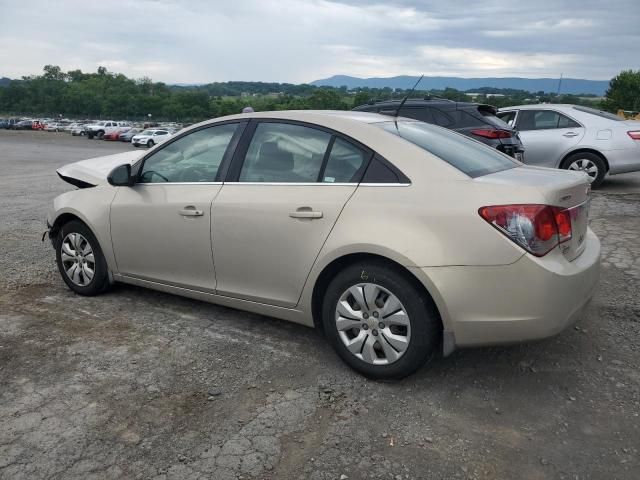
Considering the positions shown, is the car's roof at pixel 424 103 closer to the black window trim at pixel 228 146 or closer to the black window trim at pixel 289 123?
the black window trim at pixel 228 146

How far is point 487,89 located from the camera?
9172mm

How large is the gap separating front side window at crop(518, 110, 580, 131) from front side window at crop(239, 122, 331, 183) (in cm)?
787

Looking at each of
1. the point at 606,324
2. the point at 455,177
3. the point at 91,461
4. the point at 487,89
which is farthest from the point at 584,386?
the point at 487,89

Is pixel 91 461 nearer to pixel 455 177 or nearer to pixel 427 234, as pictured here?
pixel 427 234

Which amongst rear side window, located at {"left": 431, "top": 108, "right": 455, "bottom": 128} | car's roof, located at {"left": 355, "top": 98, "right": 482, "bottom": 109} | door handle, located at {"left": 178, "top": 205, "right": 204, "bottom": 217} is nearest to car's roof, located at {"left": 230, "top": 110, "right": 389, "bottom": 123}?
door handle, located at {"left": 178, "top": 205, "right": 204, "bottom": 217}

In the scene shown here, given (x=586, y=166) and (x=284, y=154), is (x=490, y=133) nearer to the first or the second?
(x=586, y=166)

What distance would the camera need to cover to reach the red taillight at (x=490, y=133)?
8.27 meters

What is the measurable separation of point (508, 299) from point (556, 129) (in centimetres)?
828

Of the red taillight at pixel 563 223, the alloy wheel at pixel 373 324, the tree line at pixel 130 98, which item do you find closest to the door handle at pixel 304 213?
the alloy wheel at pixel 373 324

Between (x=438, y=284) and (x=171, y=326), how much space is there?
2.12 meters

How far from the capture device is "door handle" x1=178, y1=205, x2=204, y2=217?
13.0 ft

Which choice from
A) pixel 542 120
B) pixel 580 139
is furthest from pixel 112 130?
pixel 580 139

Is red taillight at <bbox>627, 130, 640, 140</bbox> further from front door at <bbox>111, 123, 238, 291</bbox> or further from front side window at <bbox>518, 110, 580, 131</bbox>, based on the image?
front door at <bbox>111, 123, 238, 291</bbox>

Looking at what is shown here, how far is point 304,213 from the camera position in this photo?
3.49 m
